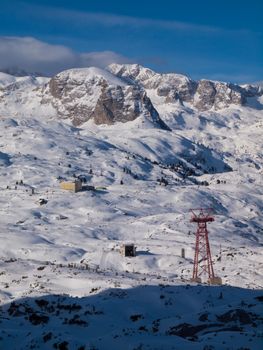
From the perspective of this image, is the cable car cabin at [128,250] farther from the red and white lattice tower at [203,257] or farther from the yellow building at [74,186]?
the yellow building at [74,186]

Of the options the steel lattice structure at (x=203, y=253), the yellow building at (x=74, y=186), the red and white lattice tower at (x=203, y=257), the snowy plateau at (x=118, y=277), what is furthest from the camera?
the yellow building at (x=74, y=186)

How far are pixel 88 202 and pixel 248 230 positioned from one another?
46.1m

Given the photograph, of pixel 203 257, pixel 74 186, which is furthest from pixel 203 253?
pixel 74 186

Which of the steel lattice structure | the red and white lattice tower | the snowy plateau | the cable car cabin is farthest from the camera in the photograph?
the cable car cabin

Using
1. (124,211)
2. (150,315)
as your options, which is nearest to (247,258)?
(150,315)

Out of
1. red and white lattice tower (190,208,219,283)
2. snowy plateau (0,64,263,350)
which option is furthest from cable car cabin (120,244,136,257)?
red and white lattice tower (190,208,219,283)

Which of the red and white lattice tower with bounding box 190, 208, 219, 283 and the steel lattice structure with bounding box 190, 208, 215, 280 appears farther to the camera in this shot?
the steel lattice structure with bounding box 190, 208, 215, 280

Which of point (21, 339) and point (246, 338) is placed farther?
point (21, 339)

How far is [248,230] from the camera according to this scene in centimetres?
14738

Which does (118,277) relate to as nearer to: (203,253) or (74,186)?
(203,253)

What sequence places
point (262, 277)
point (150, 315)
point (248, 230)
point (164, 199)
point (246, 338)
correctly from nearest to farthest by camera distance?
point (246, 338)
point (150, 315)
point (262, 277)
point (248, 230)
point (164, 199)

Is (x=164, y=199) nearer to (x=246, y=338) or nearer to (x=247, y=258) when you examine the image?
(x=247, y=258)

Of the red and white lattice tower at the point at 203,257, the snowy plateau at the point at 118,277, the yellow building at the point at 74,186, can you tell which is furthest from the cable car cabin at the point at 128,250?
the yellow building at the point at 74,186

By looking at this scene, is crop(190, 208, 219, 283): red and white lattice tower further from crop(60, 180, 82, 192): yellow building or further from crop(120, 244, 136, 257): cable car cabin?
crop(60, 180, 82, 192): yellow building
